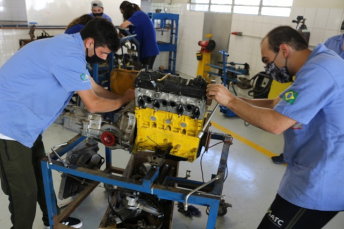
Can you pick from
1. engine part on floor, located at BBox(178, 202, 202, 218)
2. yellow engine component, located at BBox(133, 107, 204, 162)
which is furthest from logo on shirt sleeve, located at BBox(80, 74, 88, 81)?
engine part on floor, located at BBox(178, 202, 202, 218)

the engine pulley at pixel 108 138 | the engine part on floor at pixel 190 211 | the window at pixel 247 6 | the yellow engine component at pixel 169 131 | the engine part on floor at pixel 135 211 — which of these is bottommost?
the engine part on floor at pixel 190 211

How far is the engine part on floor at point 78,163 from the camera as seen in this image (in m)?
1.87

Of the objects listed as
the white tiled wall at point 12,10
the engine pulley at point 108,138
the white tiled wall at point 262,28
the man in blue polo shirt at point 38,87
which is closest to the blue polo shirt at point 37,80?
the man in blue polo shirt at point 38,87

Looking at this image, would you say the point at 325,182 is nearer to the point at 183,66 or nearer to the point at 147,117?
the point at 147,117

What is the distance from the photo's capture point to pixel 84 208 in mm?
2270

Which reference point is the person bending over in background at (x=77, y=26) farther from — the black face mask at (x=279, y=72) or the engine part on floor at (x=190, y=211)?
the black face mask at (x=279, y=72)

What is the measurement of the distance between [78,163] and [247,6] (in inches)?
173

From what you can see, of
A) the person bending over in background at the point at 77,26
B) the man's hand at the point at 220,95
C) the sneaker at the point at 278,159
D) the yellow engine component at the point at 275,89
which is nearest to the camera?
the man's hand at the point at 220,95

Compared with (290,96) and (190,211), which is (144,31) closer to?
(190,211)

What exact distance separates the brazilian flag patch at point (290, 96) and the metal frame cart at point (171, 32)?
17.0ft

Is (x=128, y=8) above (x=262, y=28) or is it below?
above

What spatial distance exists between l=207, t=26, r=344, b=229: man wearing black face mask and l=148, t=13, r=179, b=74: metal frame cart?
4.99m

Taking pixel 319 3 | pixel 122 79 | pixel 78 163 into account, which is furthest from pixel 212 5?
pixel 78 163

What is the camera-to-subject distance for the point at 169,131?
1.61 meters
